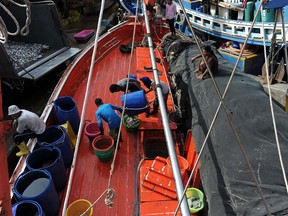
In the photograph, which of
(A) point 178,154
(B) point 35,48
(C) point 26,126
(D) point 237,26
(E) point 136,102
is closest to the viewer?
(C) point 26,126

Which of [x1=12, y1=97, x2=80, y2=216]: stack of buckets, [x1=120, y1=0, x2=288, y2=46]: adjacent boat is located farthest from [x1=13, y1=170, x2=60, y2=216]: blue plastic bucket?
[x1=120, y1=0, x2=288, y2=46]: adjacent boat

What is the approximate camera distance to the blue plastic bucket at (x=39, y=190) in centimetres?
327

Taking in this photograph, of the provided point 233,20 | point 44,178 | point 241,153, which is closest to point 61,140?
point 44,178

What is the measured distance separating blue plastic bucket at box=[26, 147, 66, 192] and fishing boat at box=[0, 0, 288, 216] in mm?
44

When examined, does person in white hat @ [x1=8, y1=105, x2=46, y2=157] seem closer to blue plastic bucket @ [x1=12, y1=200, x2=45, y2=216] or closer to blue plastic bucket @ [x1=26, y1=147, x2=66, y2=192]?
blue plastic bucket @ [x1=26, y1=147, x2=66, y2=192]

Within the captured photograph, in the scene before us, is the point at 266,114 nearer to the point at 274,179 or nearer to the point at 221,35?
the point at 274,179

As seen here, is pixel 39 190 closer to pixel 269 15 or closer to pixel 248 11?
pixel 269 15

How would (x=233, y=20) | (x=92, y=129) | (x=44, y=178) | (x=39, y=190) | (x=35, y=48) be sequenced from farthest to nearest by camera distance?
(x=233, y=20), (x=35, y=48), (x=92, y=129), (x=44, y=178), (x=39, y=190)

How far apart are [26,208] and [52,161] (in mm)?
944

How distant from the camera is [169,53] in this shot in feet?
21.6

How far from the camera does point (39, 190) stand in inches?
132

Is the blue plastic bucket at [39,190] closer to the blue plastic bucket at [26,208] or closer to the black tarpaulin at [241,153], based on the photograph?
the blue plastic bucket at [26,208]

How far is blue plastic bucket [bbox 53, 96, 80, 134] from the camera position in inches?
190

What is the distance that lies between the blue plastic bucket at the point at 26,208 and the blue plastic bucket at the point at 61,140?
106 cm
